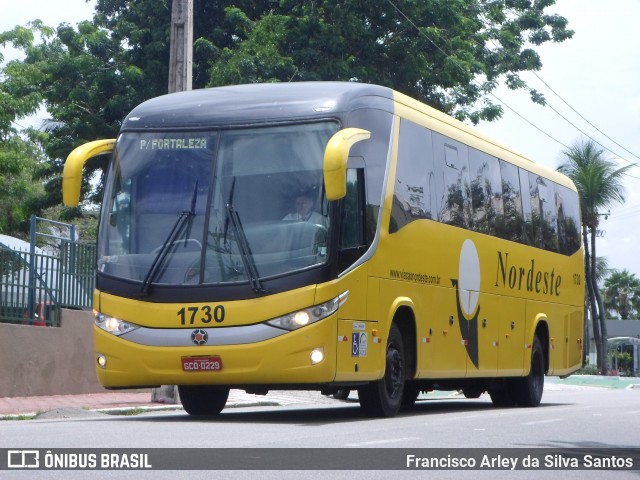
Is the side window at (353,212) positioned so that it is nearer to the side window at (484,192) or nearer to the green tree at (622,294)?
the side window at (484,192)

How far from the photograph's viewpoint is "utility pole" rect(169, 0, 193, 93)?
19.0 meters

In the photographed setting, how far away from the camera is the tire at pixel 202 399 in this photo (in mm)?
16016

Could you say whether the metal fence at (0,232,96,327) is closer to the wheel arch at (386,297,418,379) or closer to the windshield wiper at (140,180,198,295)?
the windshield wiper at (140,180,198,295)

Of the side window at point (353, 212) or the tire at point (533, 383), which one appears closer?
the side window at point (353, 212)

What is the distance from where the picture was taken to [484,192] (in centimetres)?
1878

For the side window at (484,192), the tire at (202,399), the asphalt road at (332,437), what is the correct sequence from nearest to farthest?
the asphalt road at (332,437) < the tire at (202,399) < the side window at (484,192)

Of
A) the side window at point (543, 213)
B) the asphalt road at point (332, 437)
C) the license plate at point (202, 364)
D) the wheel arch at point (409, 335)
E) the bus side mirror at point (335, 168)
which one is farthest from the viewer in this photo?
the side window at point (543, 213)

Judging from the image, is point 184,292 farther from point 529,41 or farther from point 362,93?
point 529,41

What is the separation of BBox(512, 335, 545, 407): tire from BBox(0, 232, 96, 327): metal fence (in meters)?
7.16

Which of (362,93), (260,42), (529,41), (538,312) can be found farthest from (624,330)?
Answer: (362,93)

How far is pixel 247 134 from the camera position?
1428cm

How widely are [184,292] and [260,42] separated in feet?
62.7

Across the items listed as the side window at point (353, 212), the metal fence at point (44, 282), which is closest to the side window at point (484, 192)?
the side window at point (353, 212)

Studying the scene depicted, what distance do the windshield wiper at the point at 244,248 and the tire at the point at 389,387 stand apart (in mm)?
2327
